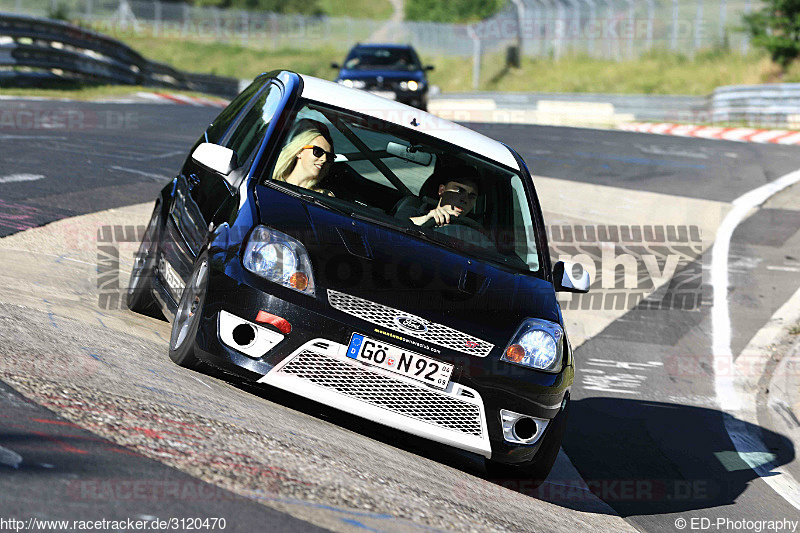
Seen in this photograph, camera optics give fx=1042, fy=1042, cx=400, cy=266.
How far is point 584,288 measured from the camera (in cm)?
576

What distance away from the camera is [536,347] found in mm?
4938

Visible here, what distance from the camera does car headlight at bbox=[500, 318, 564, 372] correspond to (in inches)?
192

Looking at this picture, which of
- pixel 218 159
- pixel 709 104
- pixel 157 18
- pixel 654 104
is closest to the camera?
pixel 218 159

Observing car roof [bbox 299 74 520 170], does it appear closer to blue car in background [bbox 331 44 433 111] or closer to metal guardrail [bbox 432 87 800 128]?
blue car in background [bbox 331 44 433 111]

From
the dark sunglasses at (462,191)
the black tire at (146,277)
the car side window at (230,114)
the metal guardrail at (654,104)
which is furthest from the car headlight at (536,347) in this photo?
the metal guardrail at (654,104)

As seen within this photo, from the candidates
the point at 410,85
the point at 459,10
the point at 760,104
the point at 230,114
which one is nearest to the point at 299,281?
the point at 230,114

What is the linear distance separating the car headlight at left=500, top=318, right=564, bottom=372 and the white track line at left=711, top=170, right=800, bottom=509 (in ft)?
6.14

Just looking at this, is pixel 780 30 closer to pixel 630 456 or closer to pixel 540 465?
pixel 630 456

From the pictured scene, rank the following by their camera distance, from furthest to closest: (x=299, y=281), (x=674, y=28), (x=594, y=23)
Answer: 1. (x=594, y=23)
2. (x=674, y=28)
3. (x=299, y=281)

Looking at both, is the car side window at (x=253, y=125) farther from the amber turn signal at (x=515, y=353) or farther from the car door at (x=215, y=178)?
the amber turn signal at (x=515, y=353)

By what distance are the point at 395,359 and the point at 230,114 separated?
8.67 feet

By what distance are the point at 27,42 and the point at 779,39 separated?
2170 centimetres

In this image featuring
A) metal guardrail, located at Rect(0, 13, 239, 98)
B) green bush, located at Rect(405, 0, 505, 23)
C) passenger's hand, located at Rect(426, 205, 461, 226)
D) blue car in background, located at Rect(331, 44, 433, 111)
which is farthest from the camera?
green bush, located at Rect(405, 0, 505, 23)

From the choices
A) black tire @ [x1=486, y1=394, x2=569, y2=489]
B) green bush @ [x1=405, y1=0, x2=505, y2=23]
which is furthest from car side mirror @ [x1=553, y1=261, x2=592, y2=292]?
green bush @ [x1=405, y1=0, x2=505, y2=23]
